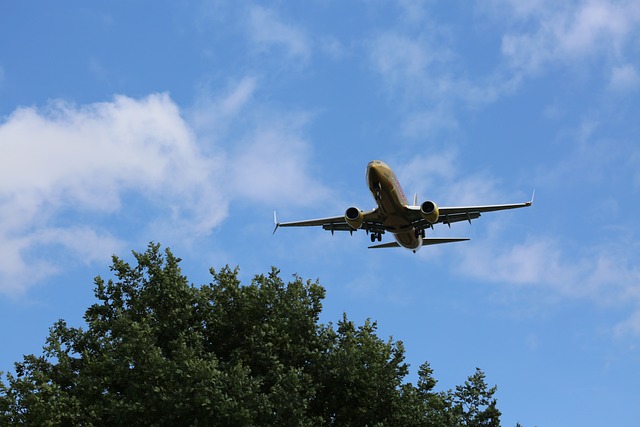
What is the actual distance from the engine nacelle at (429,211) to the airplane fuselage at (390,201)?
147 cm

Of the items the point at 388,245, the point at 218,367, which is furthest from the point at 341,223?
the point at 218,367

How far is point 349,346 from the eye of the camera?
96.5 feet

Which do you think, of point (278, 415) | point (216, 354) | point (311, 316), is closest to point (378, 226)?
point (311, 316)

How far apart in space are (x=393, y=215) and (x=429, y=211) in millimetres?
2600

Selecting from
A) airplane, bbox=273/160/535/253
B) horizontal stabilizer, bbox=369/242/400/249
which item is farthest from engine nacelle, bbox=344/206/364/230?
horizontal stabilizer, bbox=369/242/400/249

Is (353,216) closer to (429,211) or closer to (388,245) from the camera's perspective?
(429,211)

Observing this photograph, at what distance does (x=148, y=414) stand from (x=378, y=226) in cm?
2275

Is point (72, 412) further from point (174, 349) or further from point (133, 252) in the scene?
point (133, 252)

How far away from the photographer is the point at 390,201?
41500 mm

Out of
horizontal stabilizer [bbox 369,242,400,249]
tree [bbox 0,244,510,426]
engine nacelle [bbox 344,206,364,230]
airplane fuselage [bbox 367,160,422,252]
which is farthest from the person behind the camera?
horizontal stabilizer [bbox 369,242,400,249]

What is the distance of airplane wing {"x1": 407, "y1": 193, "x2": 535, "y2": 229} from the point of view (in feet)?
142

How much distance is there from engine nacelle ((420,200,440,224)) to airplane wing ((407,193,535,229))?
1.16 meters

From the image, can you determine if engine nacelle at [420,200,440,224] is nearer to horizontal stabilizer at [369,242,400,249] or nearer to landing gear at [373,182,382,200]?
landing gear at [373,182,382,200]

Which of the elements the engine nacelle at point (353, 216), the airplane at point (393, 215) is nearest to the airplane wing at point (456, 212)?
the airplane at point (393, 215)
